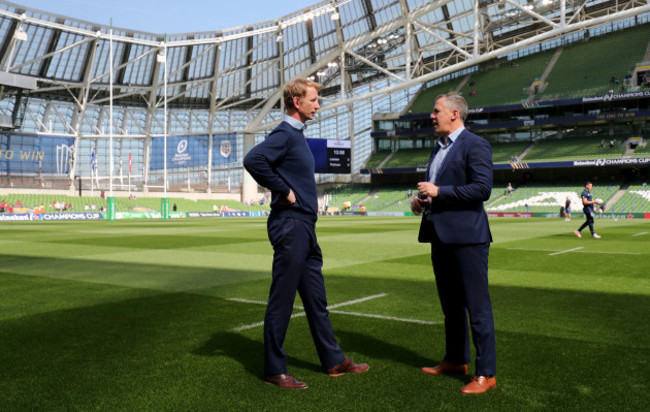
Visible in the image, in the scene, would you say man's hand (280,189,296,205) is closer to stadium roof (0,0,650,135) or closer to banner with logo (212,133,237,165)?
stadium roof (0,0,650,135)

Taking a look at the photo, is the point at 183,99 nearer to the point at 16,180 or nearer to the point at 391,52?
the point at 16,180

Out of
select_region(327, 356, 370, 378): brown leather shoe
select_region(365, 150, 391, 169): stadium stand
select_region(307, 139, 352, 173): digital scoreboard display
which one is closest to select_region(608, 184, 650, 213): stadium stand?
select_region(307, 139, 352, 173): digital scoreboard display

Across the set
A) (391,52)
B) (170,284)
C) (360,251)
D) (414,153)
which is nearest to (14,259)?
(170,284)

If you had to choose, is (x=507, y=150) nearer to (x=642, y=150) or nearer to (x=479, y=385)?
(x=642, y=150)

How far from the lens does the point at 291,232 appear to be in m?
4.17

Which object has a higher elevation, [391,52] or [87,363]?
[391,52]

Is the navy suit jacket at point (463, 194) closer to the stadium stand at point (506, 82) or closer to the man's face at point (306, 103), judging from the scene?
the man's face at point (306, 103)

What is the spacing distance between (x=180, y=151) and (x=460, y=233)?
6159 cm

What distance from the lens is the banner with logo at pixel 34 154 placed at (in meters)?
56.6

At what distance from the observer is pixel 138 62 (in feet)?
195

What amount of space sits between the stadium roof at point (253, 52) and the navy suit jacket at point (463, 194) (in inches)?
1570

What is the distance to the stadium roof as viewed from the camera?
4875 cm

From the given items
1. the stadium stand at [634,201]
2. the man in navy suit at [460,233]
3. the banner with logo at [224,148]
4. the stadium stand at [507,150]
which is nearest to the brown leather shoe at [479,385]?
the man in navy suit at [460,233]

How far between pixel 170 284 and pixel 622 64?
60.7 metres
